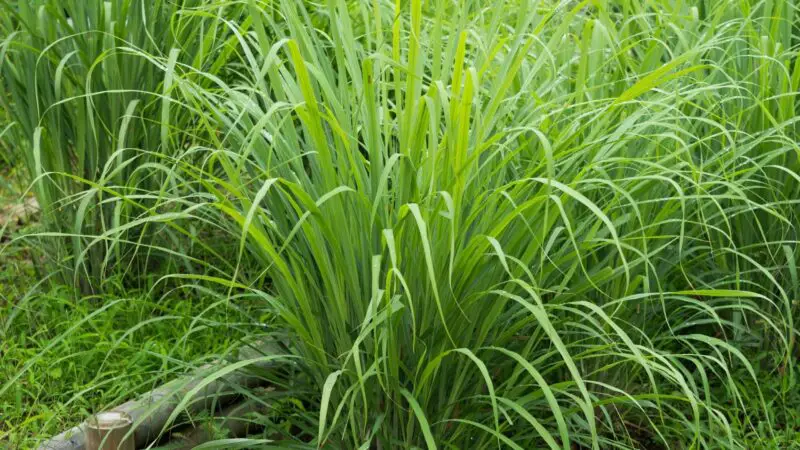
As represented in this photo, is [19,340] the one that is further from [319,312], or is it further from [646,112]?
[646,112]

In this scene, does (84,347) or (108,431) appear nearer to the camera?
(108,431)

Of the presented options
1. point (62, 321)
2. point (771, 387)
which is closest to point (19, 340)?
point (62, 321)

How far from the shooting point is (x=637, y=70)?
313 cm

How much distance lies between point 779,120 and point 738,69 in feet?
0.89

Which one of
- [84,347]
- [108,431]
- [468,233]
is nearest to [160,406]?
[108,431]

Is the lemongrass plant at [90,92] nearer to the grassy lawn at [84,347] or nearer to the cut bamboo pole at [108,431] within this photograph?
the grassy lawn at [84,347]

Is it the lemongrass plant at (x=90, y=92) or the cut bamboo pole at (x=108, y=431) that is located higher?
the lemongrass plant at (x=90, y=92)

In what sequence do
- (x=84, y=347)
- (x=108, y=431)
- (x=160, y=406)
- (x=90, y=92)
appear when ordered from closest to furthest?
(x=108, y=431) → (x=160, y=406) → (x=84, y=347) → (x=90, y=92)

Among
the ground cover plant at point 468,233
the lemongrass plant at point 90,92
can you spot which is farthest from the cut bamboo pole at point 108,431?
the lemongrass plant at point 90,92

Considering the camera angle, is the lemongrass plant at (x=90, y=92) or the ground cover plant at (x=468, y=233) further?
the lemongrass plant at (x=90, y=92)

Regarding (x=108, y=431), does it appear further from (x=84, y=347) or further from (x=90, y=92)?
(x=90, y=92)

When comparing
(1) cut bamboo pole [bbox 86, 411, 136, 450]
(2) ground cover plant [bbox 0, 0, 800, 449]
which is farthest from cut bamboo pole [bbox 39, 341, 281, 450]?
(2) ground cover plant [bbox 0, 0, 800, 449]

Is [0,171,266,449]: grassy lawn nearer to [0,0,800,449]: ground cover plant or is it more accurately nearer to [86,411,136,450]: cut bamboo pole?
[86,411,136,450]: cut bamboo pole

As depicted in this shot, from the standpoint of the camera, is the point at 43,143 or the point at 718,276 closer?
the point at 718,276
